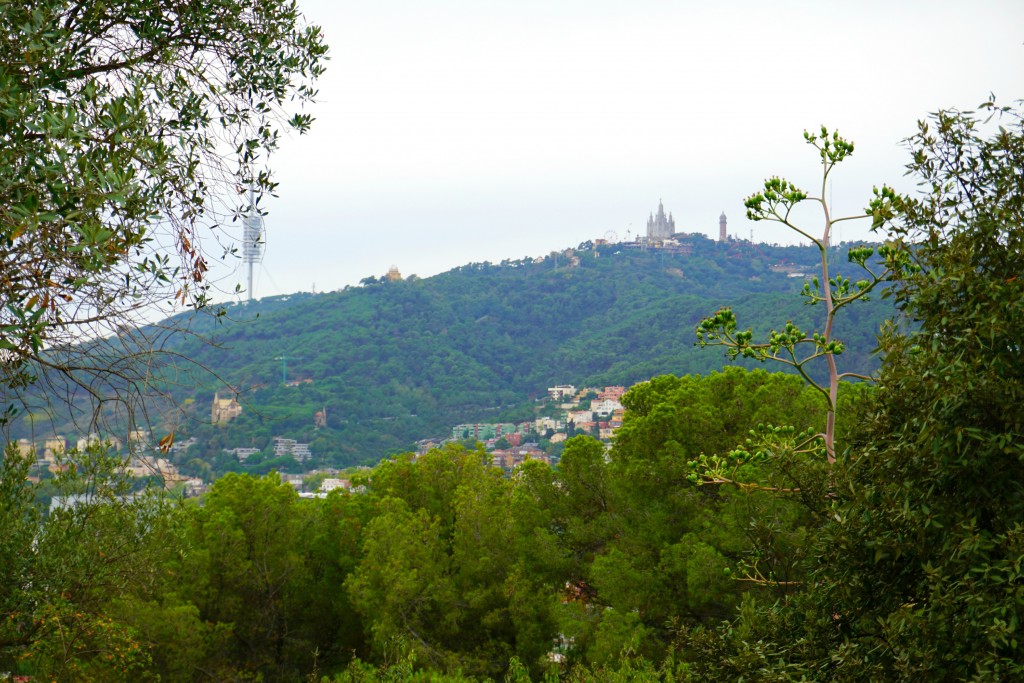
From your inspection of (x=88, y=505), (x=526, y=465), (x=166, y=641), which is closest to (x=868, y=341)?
(x=526, y=465)

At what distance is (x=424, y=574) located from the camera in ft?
53.3

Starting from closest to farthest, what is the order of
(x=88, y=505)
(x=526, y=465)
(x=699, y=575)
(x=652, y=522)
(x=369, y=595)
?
(x=88, y=505) < (x=699, y=575) < (x=652, y=522) < (x=369, y=595) < (x=526, y=465)

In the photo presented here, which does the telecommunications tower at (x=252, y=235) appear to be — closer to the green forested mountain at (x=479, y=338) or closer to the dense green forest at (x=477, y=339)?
the dense green forest at (x=477, y=339)

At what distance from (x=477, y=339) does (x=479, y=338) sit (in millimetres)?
260

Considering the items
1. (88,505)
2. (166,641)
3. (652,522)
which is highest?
(88,505)

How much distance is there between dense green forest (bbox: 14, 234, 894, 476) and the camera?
52375 mm

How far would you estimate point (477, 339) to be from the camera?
74250mm

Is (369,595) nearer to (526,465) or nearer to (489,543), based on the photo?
(489,543)

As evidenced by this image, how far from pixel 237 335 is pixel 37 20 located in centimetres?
6679

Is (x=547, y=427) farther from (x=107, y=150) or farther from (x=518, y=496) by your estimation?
(x=107, y=150)

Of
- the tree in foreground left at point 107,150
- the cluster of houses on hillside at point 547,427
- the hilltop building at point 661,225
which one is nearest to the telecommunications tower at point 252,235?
the tree in foreground left at point 107,150

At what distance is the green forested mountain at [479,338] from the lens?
5362cm

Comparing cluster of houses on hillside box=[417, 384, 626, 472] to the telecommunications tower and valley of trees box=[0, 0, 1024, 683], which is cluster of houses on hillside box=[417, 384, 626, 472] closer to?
valley of trees box=[0, 0, 1024, 683]

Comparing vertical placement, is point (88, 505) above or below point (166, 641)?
above
